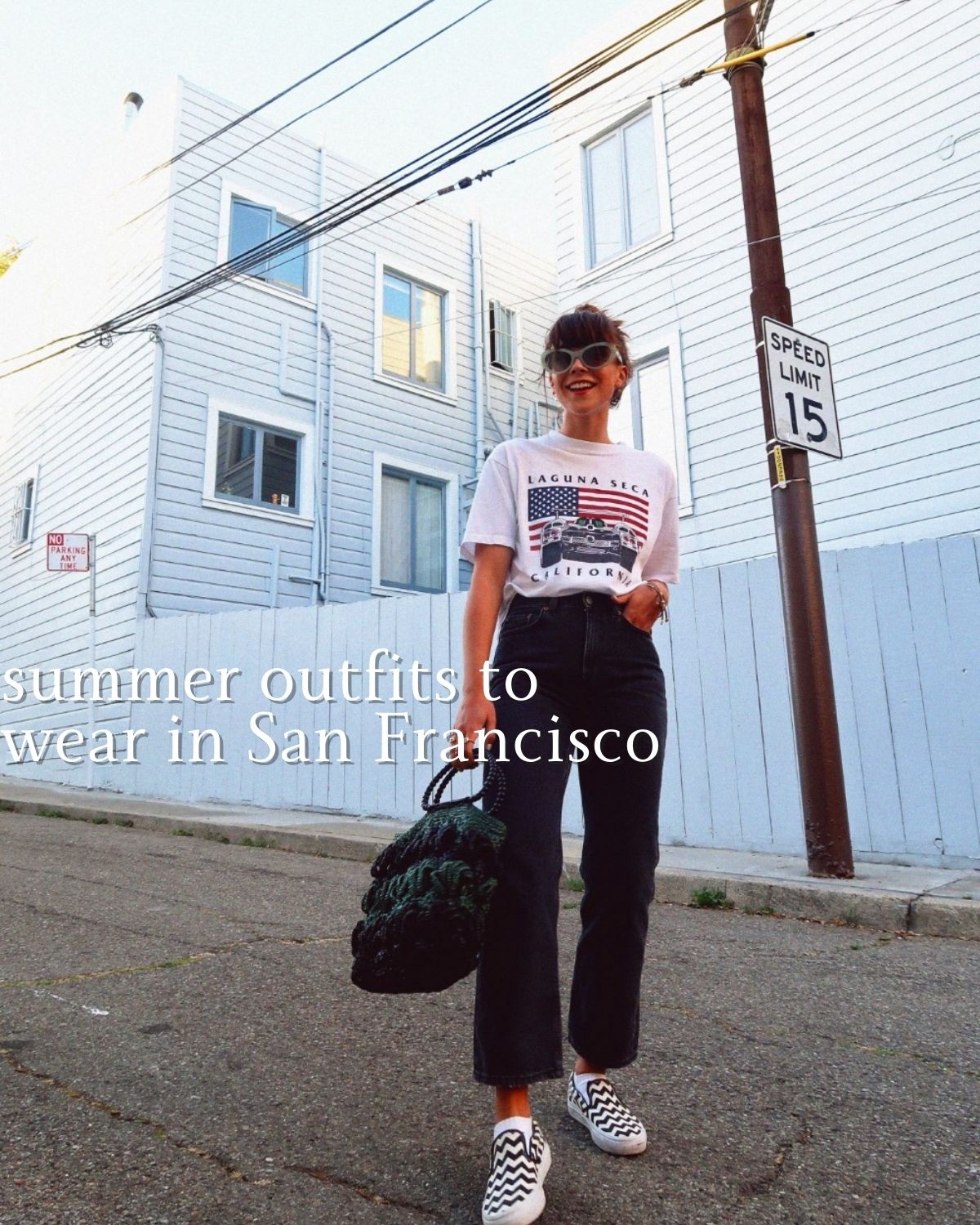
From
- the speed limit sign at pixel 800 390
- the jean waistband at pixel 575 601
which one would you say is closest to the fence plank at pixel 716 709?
the speed limit sign at pixel 800 390

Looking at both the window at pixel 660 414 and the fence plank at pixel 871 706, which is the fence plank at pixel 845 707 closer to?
the fence plank at pixel 871 706

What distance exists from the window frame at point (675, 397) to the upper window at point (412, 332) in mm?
5447

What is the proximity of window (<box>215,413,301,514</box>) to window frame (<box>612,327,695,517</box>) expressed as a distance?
16.9ft

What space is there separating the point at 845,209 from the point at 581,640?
27.3ft

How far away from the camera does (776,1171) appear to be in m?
2.00

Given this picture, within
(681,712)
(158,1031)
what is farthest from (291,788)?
(158,1031)

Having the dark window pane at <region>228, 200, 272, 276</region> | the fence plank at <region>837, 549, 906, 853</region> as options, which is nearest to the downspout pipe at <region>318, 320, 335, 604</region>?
the dark window pane at <region>228, 200, 272, 276</region>

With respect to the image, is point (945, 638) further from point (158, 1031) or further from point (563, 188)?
point (563, 188)

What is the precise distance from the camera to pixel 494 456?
7.57ft

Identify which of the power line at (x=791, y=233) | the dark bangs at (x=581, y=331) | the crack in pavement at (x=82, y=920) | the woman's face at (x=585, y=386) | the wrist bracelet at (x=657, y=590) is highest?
the power line at (x=791, y=233)

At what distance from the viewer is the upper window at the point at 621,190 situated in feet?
35.1

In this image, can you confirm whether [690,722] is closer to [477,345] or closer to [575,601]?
[575,601]

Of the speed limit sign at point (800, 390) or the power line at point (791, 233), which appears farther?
the power line at point (791, 233)

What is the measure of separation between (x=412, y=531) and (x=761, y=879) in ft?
33.2
